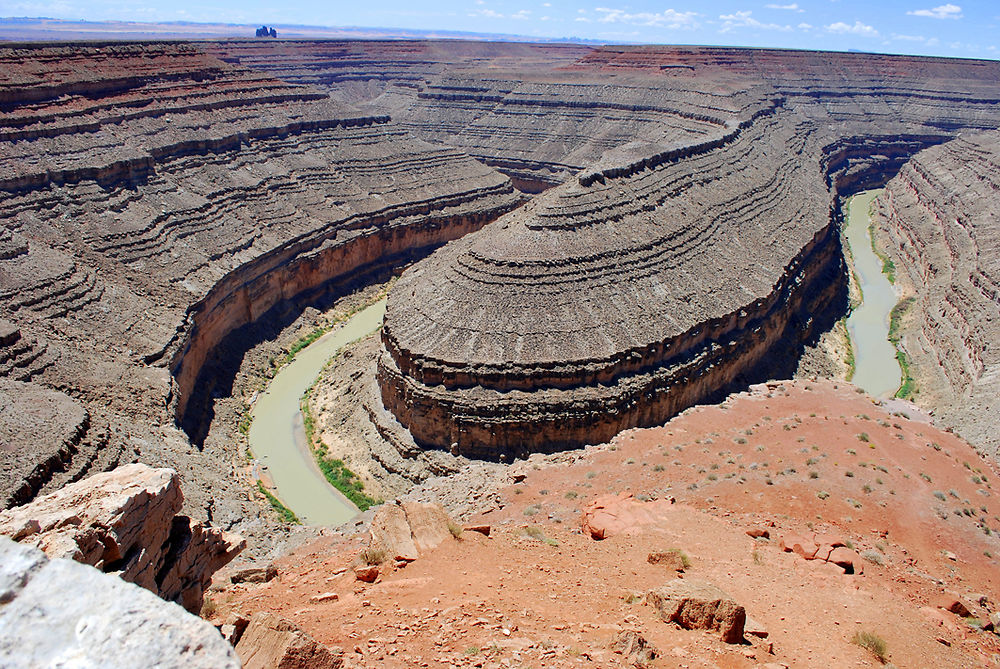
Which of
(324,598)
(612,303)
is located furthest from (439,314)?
(324,598)

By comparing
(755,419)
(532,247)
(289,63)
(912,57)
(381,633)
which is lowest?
(755,419)

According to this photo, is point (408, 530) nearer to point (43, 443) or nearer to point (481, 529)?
point (481, 529)

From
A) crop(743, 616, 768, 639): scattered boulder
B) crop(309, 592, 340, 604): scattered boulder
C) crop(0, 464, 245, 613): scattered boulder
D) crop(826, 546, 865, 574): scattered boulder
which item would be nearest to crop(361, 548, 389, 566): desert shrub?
crop(309, 592, 340, 604): scattered boulder

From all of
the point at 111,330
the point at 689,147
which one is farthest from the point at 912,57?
the point at 111,330

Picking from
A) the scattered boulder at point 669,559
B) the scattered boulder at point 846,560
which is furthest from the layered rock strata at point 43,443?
the scattered boulder at point 846,560

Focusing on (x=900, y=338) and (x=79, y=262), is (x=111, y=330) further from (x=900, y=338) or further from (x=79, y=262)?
(x=900, y=338)
